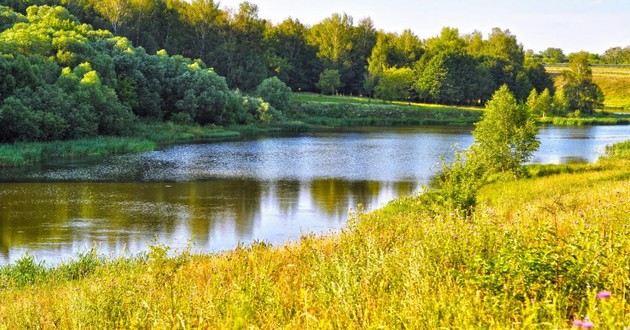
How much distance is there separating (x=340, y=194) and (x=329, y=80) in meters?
77.3

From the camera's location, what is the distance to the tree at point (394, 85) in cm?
10594

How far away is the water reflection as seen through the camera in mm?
20953

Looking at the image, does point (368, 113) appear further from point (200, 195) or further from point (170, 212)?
point (170, 212)

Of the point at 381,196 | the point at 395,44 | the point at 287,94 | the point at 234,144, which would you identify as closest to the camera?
the point at 381,196

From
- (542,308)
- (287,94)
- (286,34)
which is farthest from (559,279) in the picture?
(286,34)

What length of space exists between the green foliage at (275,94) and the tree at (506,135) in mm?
52350

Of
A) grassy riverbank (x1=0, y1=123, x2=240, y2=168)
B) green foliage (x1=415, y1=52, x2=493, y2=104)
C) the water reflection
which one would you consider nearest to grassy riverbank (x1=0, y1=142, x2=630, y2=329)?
the water reflection

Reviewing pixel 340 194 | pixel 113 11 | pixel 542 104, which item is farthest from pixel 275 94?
pixel 340 194

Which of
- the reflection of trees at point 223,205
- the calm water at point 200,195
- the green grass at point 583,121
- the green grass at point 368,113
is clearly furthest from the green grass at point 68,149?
the green grass at point 583,121

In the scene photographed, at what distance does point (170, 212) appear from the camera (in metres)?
25.9

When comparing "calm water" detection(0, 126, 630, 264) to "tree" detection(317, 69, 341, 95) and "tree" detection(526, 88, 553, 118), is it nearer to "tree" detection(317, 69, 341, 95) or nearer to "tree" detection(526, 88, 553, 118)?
"tree" detection(526, 88, 553, 118)

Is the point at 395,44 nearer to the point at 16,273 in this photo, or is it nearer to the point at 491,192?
the point at 491,192

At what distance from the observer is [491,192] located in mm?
24062

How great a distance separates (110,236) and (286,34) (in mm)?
96258
